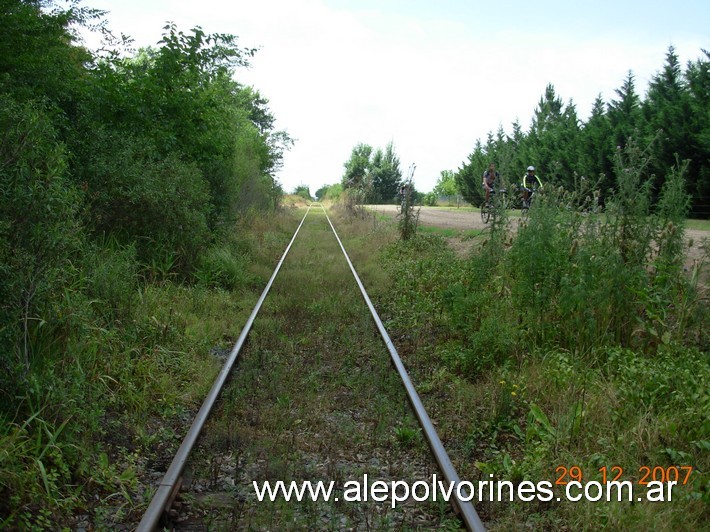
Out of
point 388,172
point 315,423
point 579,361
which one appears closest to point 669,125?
point 579,361

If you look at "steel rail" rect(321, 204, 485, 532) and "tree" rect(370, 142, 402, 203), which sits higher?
"tree" rect(370, 142, 402, 203)

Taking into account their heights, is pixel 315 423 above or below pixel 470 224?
below

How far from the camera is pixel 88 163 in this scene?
8.17 metres

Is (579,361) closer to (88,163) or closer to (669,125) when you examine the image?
(88,163)

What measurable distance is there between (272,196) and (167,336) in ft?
80.6

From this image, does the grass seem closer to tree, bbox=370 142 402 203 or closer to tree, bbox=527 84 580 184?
tree, bbox=527 84 580 184

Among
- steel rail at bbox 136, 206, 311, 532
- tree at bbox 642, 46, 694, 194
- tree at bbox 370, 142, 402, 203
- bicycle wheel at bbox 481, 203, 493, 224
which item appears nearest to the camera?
steel rail at bbox 136, 206, 311, 532

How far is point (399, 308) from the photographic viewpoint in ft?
28.5

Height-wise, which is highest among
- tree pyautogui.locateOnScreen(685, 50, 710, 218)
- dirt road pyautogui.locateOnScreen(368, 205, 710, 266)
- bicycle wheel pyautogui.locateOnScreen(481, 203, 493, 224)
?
tree pyautogui.locateOnScreen(685, 50, 710, 218)

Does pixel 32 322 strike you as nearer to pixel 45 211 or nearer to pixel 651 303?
pixel 45 211

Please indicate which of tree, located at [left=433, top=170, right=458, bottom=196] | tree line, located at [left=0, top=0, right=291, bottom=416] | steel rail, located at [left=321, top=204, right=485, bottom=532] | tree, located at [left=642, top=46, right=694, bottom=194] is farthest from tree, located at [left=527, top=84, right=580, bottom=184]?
tree, located at [left=433, top=170, right=458, bottom=196]

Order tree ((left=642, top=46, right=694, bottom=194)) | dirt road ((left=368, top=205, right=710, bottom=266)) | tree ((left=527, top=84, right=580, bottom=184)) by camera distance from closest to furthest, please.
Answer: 1. dirt road ((left=368, top=205, right=710, bottom=266))
2. tree ((left=642, top=46, right=694, bottom=194))
3. tree ((left=527, top=84, right=580, bottom=184))

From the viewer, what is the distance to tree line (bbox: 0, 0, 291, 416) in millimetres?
4254

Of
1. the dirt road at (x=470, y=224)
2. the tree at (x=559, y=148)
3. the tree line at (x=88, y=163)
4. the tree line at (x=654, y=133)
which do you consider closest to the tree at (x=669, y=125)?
the tree line at (x=654, y=133)
